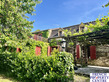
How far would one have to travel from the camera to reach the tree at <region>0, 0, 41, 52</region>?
234 inches

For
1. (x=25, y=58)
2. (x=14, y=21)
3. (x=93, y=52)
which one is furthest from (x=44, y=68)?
(x=93, y=52)

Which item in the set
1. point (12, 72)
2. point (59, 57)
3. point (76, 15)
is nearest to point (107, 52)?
point (76, 15)

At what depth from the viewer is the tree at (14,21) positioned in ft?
19.5

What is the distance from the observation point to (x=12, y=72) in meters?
5.49

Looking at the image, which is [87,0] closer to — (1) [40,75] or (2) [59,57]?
(2) [59,57]

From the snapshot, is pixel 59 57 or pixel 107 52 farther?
pixel 107 52

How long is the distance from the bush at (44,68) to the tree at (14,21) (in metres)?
1.65

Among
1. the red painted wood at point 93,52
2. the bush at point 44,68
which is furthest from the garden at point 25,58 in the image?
the red painted wood at point 93,52

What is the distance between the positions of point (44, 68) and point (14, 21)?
14.3 feet

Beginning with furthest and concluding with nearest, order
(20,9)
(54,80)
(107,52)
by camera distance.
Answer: (107,52), (20,9), (54,80)

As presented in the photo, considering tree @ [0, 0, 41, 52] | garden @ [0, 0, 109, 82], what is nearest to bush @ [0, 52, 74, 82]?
garden @ [0, 0, 109, 82]

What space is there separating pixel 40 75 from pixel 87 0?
6.88 meters

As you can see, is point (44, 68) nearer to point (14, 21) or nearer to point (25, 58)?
point (25, 58)

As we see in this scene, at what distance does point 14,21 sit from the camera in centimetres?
643
